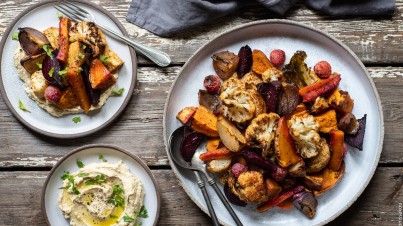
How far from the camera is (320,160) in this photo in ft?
9.40

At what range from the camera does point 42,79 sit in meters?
3.10

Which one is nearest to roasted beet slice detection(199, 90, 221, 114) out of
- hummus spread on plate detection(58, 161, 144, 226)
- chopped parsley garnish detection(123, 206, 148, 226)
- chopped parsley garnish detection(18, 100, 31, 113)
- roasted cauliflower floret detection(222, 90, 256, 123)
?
roasted cauliflower floret detection(222, 90, 256, 123)

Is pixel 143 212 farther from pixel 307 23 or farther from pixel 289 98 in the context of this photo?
pixel 307 23

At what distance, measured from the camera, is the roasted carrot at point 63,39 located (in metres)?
3.06

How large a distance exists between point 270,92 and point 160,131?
71cm

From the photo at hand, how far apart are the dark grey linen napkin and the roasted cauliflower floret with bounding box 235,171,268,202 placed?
91 centimetres

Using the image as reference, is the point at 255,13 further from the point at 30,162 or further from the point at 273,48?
the point at 30,162

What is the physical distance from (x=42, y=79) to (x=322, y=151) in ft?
5.05

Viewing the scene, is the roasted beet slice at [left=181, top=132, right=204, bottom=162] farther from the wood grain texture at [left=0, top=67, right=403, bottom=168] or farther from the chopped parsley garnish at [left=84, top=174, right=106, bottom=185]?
the chopped parsley garnish at [left=84, top=174, right=106, bottom=185]

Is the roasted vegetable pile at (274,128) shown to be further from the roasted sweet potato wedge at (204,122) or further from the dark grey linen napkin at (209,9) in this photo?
the dark grey linen napkin at (209,9)

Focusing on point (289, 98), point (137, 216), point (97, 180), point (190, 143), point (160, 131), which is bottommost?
point (137, 216)

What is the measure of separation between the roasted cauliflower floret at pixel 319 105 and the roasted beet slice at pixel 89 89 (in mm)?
1163

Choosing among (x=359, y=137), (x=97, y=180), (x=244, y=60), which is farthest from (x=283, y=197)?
(x=97, y=180)

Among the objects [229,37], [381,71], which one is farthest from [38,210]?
[381,71]
